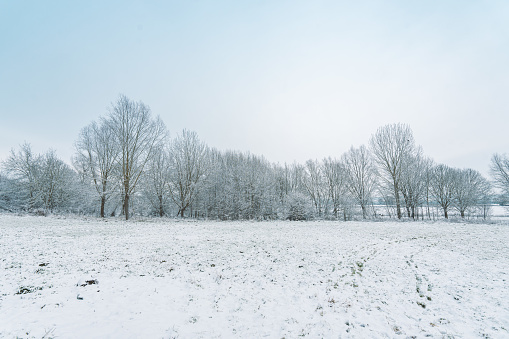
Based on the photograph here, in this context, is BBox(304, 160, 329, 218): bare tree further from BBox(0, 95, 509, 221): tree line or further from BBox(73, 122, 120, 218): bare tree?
BBox(73, 122, 120, 218): bare tree

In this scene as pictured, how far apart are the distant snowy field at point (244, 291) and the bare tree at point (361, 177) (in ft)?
96.5

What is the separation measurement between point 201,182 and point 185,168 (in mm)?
3648

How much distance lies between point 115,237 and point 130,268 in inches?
267

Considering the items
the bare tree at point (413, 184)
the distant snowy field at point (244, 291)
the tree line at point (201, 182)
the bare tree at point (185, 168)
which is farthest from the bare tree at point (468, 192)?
the bare tree at point (185, 168)

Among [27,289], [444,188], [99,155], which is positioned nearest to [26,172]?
[99,155]

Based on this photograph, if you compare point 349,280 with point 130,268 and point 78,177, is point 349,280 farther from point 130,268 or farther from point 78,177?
point 78,177

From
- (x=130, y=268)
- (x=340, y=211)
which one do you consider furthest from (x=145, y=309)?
(x=340, y=211)

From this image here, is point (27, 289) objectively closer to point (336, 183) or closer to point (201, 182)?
point (201, 182)

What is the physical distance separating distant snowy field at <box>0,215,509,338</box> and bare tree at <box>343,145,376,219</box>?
29.4m

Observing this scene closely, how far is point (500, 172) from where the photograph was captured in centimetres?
3381

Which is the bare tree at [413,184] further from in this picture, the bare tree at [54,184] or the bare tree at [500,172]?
the bare tree at [54,184]

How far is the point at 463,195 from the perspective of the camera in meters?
39.7

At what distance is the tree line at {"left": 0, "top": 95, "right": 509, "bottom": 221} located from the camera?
2838 centimetres

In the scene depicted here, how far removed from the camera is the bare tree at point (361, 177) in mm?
40531
